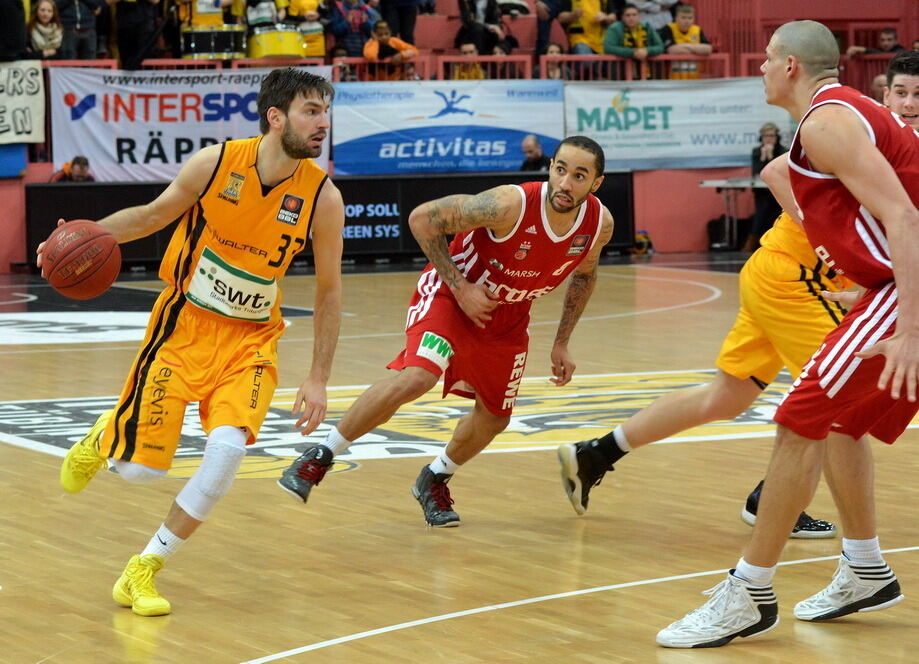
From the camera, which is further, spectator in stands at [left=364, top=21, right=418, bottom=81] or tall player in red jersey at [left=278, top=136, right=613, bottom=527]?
spectator in stands at [left=364, top=21, right=418, bottom=81]

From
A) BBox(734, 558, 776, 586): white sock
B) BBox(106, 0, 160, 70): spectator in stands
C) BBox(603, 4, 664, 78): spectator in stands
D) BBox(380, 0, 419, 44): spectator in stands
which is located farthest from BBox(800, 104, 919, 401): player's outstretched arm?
BBox(603, 4, 664, 78): spectator in stands

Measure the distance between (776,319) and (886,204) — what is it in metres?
2.07

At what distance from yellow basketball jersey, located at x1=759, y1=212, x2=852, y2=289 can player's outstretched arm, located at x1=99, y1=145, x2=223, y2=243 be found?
94.1 inches

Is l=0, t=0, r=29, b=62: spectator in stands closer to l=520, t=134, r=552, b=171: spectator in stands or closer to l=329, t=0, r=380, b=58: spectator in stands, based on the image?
l=329, t=0, r=380, b=58: spectator in stands

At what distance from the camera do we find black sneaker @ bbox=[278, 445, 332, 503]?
20.0 feet

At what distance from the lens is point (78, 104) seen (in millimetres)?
20703

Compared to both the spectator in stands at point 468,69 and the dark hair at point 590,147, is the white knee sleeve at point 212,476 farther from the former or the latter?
the spectator in stands at point 468,69

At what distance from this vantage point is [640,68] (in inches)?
945

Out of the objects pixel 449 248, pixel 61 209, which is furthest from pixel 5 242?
pixel 449 248

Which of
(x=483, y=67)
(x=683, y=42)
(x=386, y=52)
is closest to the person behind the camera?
(x=386, y=52)

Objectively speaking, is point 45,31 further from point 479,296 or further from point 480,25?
point 479,296

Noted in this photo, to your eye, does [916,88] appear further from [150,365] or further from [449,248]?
[150,365]

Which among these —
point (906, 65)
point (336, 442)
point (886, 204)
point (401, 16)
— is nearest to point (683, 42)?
point (401, 16)

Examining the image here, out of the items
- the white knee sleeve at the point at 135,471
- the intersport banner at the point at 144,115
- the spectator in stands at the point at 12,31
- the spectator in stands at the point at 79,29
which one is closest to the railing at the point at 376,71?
the intersport banner at the point at 144,115
